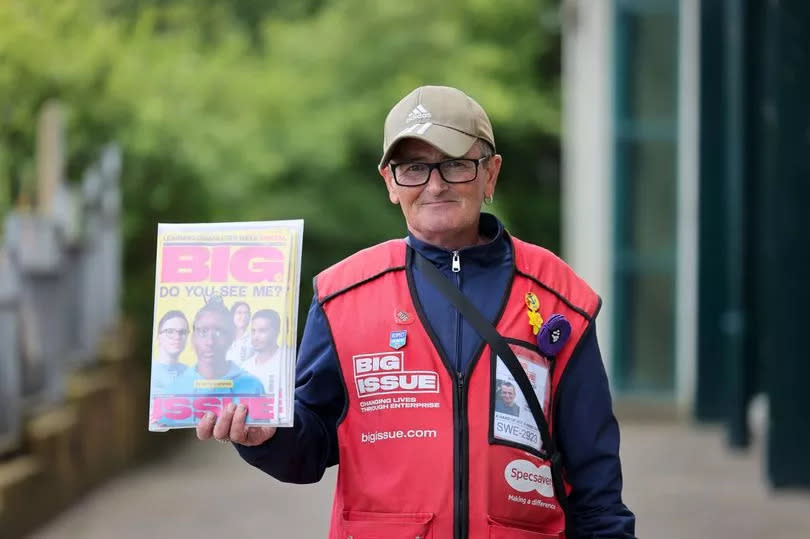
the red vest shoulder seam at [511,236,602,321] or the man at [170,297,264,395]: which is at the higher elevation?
the red vest shoulder seam at [511,236,602,321]

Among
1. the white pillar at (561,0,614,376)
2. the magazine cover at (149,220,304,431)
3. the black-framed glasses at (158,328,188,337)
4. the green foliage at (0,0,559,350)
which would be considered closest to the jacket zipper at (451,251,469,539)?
the magazine cover at (149,220,304,431)

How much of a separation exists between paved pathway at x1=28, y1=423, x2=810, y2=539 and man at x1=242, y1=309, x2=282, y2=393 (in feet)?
18.9

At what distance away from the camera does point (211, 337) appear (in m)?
3.05

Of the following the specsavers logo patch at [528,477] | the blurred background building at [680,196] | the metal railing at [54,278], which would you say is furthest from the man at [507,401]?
the blurred background building at [680,196]

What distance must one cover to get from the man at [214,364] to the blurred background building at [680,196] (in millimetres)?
7413

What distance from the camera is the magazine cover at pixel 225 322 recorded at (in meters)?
3.01

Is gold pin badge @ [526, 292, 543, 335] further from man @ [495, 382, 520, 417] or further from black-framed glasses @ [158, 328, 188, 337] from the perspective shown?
black-framed glasses @ [158, 328, 188, 337]

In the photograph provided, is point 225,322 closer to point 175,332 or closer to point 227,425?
point 175,332

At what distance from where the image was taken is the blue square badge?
10.3 ft

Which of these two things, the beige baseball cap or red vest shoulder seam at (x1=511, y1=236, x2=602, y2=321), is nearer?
the beige baseball cap

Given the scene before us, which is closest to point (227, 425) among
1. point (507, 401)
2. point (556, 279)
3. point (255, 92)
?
point (507, 401)

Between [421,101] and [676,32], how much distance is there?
13283 millimetres

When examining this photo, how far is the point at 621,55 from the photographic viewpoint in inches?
638

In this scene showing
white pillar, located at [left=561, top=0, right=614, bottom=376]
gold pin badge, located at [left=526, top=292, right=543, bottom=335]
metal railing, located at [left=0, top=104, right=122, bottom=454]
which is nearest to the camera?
gold pin badge, located at [left=526, top=292, right=543, bottom=335]
